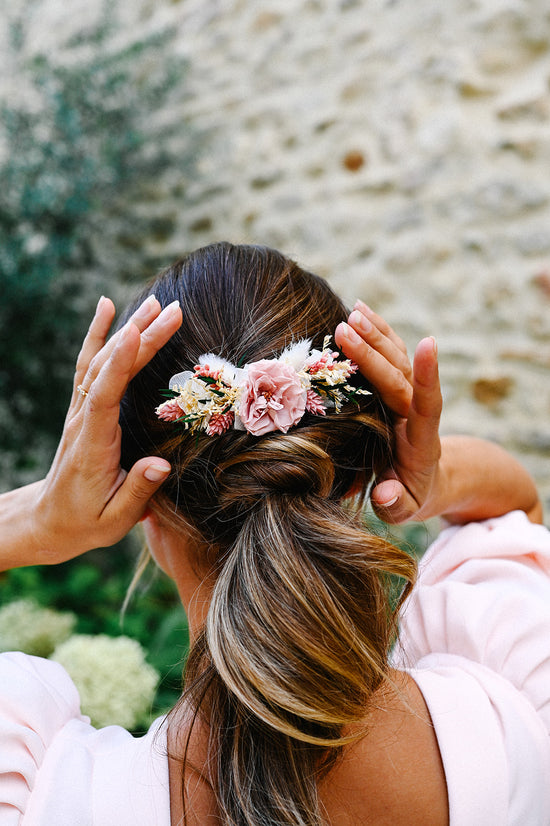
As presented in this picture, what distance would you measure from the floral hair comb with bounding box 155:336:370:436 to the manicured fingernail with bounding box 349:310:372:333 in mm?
50

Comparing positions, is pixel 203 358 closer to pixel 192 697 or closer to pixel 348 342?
pixel 348 342

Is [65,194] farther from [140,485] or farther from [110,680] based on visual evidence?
[140,485]

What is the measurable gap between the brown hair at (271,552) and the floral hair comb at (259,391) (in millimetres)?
25

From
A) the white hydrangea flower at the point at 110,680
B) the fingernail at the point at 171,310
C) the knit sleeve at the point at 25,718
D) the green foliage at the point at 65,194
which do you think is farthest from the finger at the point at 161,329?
the green foliage at the point at 65,194

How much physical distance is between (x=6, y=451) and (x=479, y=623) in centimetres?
298

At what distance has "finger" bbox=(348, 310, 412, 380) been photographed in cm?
95

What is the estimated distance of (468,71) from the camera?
247 cm

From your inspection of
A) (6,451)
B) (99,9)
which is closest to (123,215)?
(99,9)

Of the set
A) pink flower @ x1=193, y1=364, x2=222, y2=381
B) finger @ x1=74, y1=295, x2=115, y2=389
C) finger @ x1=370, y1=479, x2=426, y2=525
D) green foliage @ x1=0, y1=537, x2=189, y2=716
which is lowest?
green foliage @ x1=0, y1=537, x2=189, y2=716

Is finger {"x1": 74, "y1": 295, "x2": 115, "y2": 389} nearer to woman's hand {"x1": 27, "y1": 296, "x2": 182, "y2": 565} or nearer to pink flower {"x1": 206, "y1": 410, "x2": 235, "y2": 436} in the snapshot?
woman's hand {"x1": 27, "y1": 296, "x2": 182, "y2": 565}

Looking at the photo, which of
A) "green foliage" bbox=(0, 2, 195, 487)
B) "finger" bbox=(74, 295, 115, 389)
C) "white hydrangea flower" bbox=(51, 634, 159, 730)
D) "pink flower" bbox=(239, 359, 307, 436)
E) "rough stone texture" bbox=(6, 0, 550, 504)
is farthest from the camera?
"green foliage" bbox=(0, 2, 195, 487)

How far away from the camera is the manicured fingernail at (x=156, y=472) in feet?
3.03

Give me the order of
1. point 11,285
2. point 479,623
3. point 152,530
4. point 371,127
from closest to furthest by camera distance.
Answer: point 479,623 < point 152,530 < point 371,127 < point 11,285

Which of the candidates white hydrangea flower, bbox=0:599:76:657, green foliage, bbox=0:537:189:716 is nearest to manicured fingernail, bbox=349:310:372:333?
white hydrangea flower, bbox=0:599:76:657
